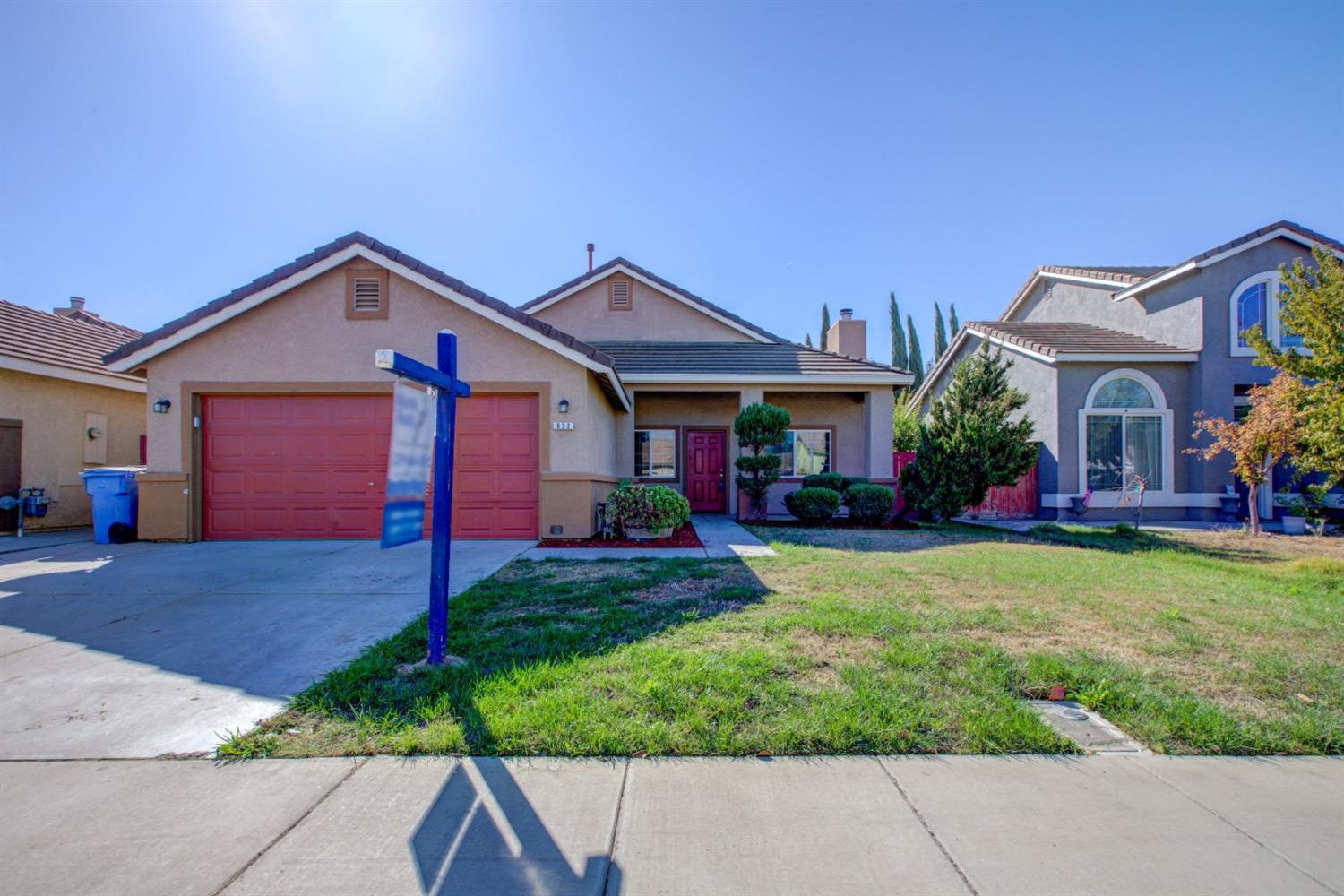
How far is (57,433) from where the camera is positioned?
12.3 m

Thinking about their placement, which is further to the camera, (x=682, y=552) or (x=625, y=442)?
(x=625, y=442)

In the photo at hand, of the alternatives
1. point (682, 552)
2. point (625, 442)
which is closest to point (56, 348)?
point (625, 442)

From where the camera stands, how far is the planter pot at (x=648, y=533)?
33.9 ft

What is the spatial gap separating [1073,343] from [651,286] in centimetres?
1088

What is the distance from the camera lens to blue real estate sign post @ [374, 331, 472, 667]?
12.0 ft

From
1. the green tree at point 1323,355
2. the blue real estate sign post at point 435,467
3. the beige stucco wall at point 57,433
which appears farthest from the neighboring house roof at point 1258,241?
the beige stucco wall at point 57,433

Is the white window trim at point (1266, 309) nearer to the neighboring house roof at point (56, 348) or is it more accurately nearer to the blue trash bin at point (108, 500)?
the blue trash bin at point (108, 500)

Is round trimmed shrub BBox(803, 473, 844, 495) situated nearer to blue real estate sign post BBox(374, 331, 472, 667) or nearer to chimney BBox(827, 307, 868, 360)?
chimney BBox(827, 307, 868, 360)

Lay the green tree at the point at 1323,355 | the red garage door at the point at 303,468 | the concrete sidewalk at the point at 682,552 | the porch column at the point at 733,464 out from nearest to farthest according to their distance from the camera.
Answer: the green tree at the point at 1323,355 < the concrete sidewalk at the point at 682,552 < the red garage door at the point at 303,468 < the porch column at the point at 733,464

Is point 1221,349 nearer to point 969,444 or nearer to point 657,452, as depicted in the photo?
point 969,444

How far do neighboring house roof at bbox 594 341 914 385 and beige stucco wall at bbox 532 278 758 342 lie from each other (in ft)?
3.13

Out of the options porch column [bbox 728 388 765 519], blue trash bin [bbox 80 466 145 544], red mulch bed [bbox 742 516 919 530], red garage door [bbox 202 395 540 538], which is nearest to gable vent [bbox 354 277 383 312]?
red garage door [bbox 202 395 540 538]

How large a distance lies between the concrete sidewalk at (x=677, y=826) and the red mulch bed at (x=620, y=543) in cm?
686

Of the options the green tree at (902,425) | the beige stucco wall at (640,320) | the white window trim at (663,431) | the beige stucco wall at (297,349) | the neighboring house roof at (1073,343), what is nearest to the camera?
the beige stucco wall at (297,349)
